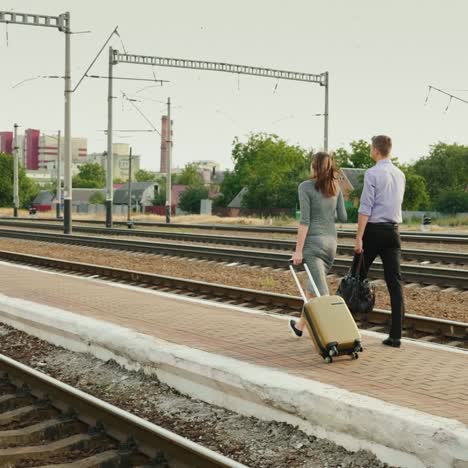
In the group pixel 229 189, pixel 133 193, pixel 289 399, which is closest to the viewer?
pixel 289 399

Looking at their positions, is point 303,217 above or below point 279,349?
above

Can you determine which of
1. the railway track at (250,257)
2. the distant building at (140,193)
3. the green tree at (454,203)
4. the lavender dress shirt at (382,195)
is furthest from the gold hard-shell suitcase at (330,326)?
the distant building at (140,193)

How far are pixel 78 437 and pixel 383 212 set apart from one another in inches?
134

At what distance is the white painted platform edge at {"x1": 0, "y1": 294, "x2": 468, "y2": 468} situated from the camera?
502 centimetres

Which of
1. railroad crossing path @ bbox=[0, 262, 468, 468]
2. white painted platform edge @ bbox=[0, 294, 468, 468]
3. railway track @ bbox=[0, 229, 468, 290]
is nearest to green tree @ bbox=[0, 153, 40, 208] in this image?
railway track @ bbox=[0, 229, 468, 290]

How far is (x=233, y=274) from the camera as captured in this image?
683 inches

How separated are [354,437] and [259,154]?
101 m

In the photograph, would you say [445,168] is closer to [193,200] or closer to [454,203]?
[454,203]

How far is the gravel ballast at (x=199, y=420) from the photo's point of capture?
5488mm

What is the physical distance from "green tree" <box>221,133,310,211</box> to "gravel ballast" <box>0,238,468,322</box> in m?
57.0

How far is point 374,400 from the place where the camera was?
568 cm

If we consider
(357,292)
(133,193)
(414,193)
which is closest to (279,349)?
(357,292)

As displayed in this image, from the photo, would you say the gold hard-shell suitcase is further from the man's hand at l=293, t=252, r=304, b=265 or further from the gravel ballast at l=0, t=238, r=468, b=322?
the gravel ballast at l=0, t=238, r=468, b=322

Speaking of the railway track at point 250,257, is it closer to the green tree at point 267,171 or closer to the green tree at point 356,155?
the green tree at point 267,171
